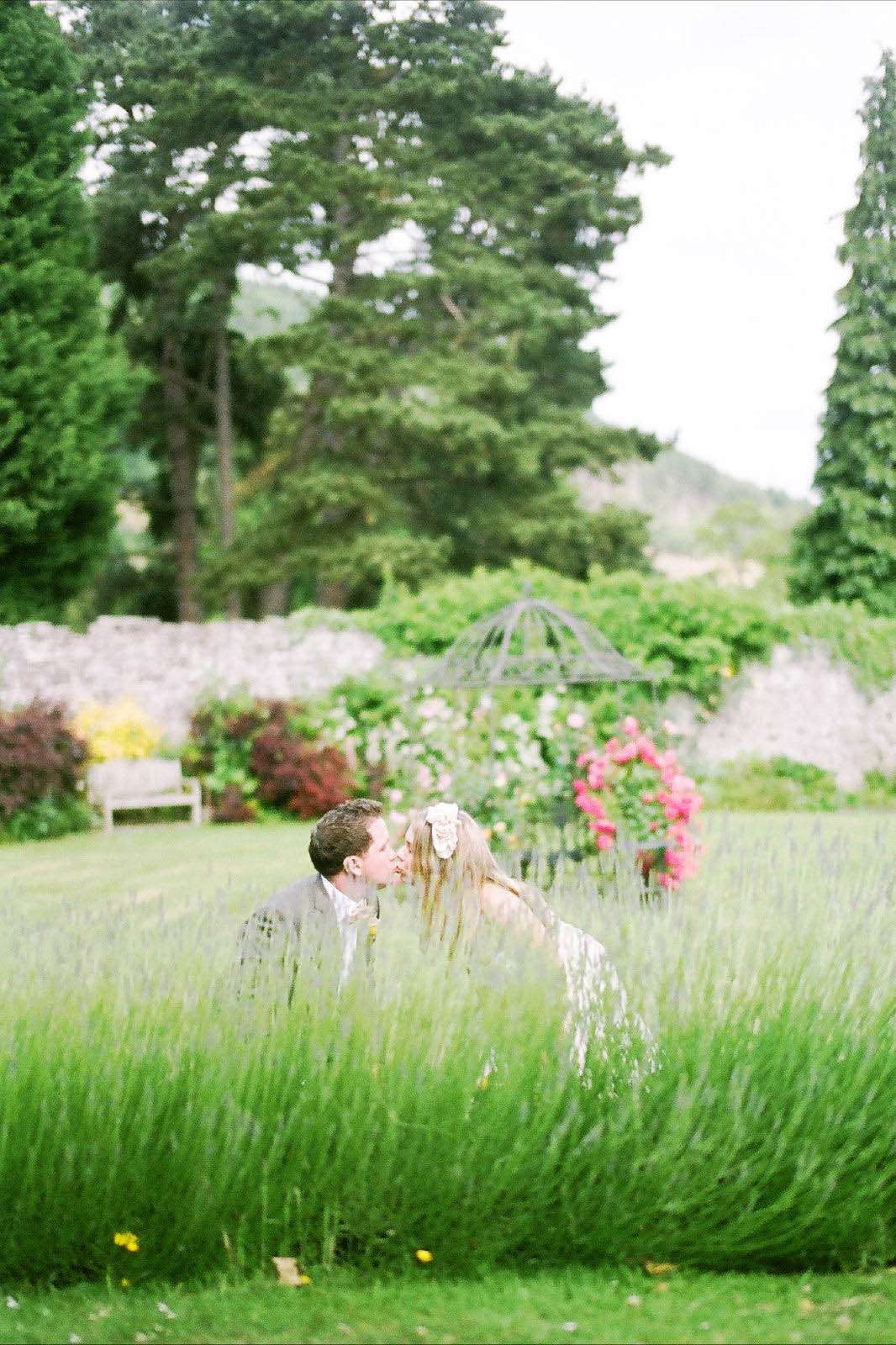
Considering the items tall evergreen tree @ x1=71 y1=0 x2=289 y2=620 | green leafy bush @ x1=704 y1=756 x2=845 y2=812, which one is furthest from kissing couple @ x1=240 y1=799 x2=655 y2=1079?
tall evergreen tree @ x1=71 y1=0 x2=289 y2=620

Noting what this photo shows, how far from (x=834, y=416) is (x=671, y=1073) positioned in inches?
783

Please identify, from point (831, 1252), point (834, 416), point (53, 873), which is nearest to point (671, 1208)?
point (831, 1252)

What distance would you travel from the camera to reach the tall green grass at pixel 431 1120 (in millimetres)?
3049

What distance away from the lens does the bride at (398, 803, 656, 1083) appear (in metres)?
3.24

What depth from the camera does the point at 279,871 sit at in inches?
345

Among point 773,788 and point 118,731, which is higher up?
point 118,731

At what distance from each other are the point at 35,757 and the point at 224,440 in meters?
10.8

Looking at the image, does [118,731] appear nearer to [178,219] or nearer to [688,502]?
[178,219]

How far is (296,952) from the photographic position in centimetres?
335

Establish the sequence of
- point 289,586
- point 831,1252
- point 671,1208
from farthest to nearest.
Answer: point 289,586 → point 831,1252 → point 671,1208

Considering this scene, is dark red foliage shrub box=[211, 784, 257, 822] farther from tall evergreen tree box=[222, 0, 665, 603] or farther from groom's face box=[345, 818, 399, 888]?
groom's face box=[345, 818, 399, 888]

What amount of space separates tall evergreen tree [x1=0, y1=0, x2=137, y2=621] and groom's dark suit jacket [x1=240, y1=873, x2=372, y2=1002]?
12.8 metres

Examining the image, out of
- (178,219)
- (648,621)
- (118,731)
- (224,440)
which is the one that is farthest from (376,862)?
(178,219)

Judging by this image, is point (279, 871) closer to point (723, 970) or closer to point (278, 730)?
point (278, 730)
